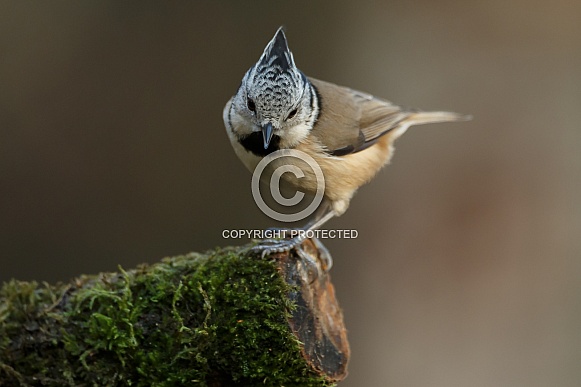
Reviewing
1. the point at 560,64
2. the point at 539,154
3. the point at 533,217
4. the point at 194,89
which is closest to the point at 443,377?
the point at 533,217

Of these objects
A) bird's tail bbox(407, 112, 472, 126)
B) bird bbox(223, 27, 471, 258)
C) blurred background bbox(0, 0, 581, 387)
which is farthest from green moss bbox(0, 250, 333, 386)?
blurred background bbox(0, 0, 581, 387)

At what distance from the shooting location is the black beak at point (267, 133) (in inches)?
123

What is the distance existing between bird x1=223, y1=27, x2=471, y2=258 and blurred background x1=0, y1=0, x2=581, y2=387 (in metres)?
1.99

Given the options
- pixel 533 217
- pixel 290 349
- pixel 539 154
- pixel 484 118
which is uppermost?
pixel 484 118

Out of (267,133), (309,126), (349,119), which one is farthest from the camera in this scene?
(349,119)

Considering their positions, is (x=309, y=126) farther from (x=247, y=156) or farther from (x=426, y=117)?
(x=426, y=117)

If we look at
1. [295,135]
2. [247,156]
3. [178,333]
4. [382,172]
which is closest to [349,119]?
[295,135]

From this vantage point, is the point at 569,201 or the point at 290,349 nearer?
the point at 290,349

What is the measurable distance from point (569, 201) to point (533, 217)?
16.6 inches

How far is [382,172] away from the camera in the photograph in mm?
6309

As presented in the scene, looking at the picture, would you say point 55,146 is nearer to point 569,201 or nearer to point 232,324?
point 232,324

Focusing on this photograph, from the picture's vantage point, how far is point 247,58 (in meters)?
6.18

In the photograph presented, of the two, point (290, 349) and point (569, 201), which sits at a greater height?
point (569, 201)

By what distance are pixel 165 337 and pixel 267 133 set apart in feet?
3.72
